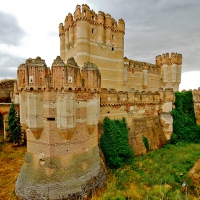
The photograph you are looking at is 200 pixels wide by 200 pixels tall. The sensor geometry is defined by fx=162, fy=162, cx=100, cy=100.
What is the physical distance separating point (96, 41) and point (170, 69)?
1854cm

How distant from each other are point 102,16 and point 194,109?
60.3 ft

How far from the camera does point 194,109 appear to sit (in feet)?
76.9

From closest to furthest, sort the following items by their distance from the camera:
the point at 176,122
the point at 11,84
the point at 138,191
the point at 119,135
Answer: the point at 138,191 < the point at 119,135 < the point at 176,122 < the point at 11,84

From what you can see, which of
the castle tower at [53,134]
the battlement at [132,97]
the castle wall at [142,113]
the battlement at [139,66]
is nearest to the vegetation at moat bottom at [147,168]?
the castle wall at [142,113]

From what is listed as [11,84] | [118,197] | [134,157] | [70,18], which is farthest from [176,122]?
[11,84]

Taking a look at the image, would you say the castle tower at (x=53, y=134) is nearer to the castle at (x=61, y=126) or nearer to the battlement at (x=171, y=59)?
the castle at (x=61, y=126)

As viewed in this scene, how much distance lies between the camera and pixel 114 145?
1459 cm

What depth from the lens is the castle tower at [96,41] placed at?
20.2 meters

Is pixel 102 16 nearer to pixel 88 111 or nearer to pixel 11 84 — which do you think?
pixel 88 111

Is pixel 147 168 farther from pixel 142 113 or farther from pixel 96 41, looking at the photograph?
pixel 96 41

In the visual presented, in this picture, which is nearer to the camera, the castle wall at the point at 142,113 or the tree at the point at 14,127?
the castle wall at the point at 142,113

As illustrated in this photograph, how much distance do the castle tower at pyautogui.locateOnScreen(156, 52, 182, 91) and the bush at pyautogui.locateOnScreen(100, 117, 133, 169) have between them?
22087 millimetres

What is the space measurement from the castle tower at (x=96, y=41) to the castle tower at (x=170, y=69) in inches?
514

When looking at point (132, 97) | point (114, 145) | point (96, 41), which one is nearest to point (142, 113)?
point (132, 97)
